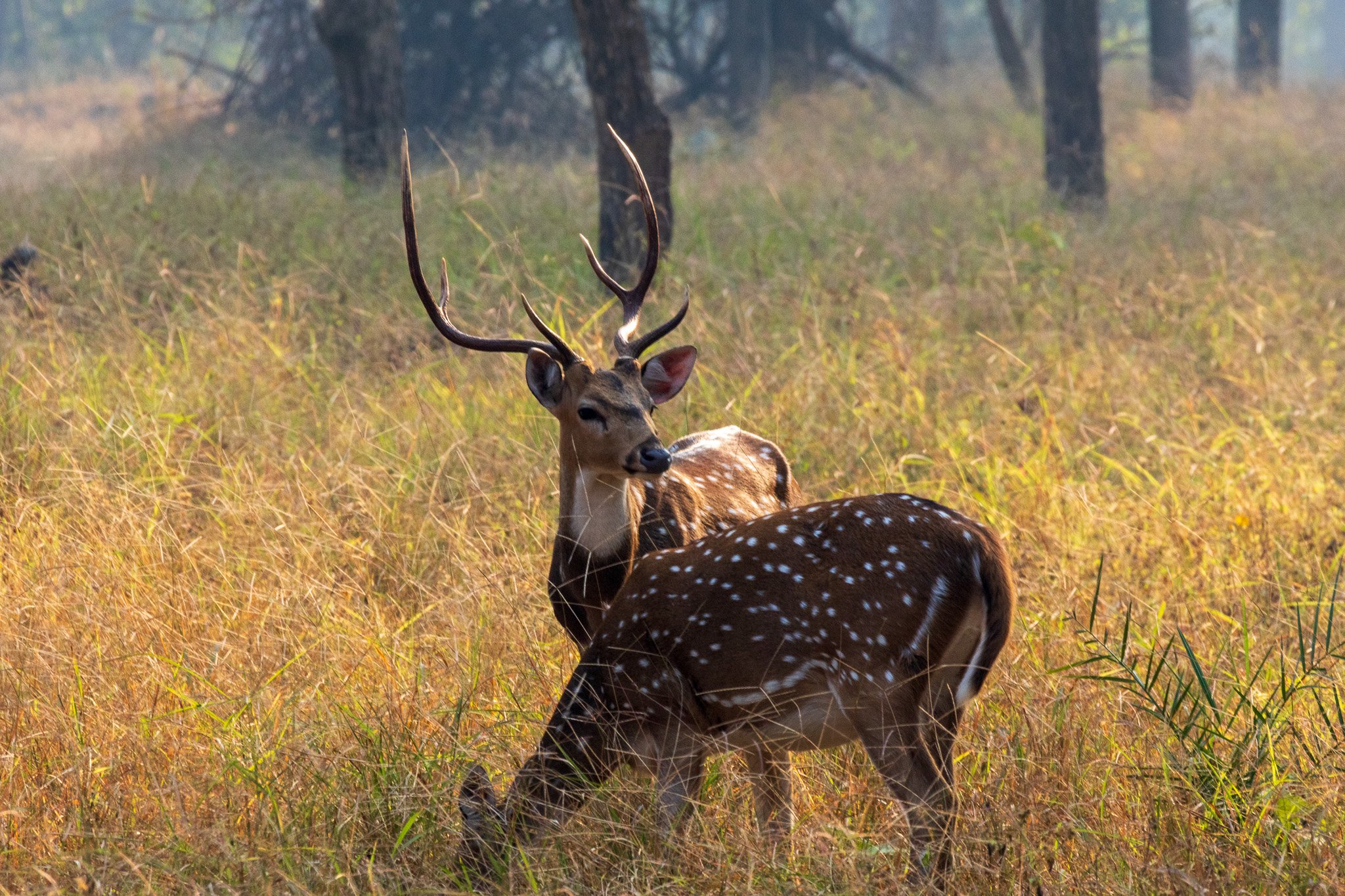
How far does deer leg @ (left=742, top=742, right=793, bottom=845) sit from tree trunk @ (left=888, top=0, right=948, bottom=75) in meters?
18.8

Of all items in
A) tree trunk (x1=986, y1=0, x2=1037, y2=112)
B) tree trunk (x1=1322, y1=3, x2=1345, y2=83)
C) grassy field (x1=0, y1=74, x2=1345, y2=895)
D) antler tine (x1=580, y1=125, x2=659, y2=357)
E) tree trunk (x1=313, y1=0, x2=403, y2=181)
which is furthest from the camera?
tree trunk (x1=1322, y1=3, x2=1345, y2=83)

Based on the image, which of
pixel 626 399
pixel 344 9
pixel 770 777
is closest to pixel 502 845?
pixel 770 777

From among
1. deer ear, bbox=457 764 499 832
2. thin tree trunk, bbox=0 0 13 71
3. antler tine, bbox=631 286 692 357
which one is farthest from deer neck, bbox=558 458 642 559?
thin tree trunk, bbox=0 0 13 71

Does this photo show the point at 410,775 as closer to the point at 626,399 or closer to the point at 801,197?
the point at 626,399

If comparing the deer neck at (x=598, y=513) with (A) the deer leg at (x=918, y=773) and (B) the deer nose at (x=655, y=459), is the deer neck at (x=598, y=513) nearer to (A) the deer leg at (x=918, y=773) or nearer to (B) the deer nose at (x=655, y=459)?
(B) the deer nose at (x=655, y=459)

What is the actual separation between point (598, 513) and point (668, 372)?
1.93 ft

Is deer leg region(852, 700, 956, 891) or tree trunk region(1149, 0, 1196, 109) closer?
deer leg region(852, 700, 956, 891)

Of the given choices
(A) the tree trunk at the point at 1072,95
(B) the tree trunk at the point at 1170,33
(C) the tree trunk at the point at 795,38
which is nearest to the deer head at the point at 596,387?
(A) the tree trunk at the point at 1072,95

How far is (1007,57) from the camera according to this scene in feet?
55.1

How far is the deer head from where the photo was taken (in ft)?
11.8

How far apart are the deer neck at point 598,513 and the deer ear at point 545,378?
177 millimetres

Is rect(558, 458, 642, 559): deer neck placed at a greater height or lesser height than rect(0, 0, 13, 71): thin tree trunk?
lesser

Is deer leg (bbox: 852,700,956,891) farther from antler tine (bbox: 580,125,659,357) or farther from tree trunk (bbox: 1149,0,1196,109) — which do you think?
tree trunk (bbox: 1149,0,1196,109)

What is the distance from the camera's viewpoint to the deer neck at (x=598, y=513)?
3.71 meters
